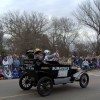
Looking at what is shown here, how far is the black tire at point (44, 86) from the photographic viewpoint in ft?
32.4

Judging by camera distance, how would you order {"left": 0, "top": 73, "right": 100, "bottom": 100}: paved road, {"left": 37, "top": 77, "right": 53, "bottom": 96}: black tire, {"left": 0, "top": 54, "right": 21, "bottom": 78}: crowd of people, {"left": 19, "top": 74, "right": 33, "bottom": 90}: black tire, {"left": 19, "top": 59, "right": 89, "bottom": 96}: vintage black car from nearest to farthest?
→ {"left": 0, "top": 73, "right": 100, "bottom": 100}: paved road
{"left": 37, "top": 77, "right": 53, "bottom": 96}: black tire
{"left": 19, "top": 59, "right": 89, "bottom": 96}: vintage black car
{"left": 19, "top": 74, "right": 33, "bottom": 90}: black tire
{"left": 0, "top": 54, "right": 21, "bottom": 78}: crowd of people

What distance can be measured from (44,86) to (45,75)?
1.89ft

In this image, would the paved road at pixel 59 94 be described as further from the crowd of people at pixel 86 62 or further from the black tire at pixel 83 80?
the crowd of people at pixel 86 62

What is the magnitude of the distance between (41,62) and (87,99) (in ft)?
7.57

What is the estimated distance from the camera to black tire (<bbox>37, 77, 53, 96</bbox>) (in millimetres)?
9875

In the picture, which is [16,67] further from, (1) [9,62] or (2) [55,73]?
(2) [55,73]

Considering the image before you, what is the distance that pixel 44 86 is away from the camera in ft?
33.1

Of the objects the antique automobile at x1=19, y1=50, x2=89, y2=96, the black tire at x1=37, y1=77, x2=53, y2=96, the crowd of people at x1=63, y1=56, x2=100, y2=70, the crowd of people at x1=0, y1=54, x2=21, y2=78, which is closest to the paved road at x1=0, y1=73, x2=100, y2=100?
the black tire at x1=37, y1=77, x2=53, y2=96

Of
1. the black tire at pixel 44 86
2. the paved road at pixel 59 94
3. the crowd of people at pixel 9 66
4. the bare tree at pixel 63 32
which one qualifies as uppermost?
the bare tree at pixel 63 32

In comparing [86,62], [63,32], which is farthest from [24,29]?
[86,62]

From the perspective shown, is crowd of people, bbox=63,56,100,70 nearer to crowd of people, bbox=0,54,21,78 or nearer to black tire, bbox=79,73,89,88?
crowd of people, bbox=0,54,21,78

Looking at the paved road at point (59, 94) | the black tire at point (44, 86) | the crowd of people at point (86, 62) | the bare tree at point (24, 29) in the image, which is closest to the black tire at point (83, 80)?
the paved road at point (59, 94)

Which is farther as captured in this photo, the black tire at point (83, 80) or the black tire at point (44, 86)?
the black tire at point (83, 80)

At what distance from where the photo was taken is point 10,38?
6294 centimetres
